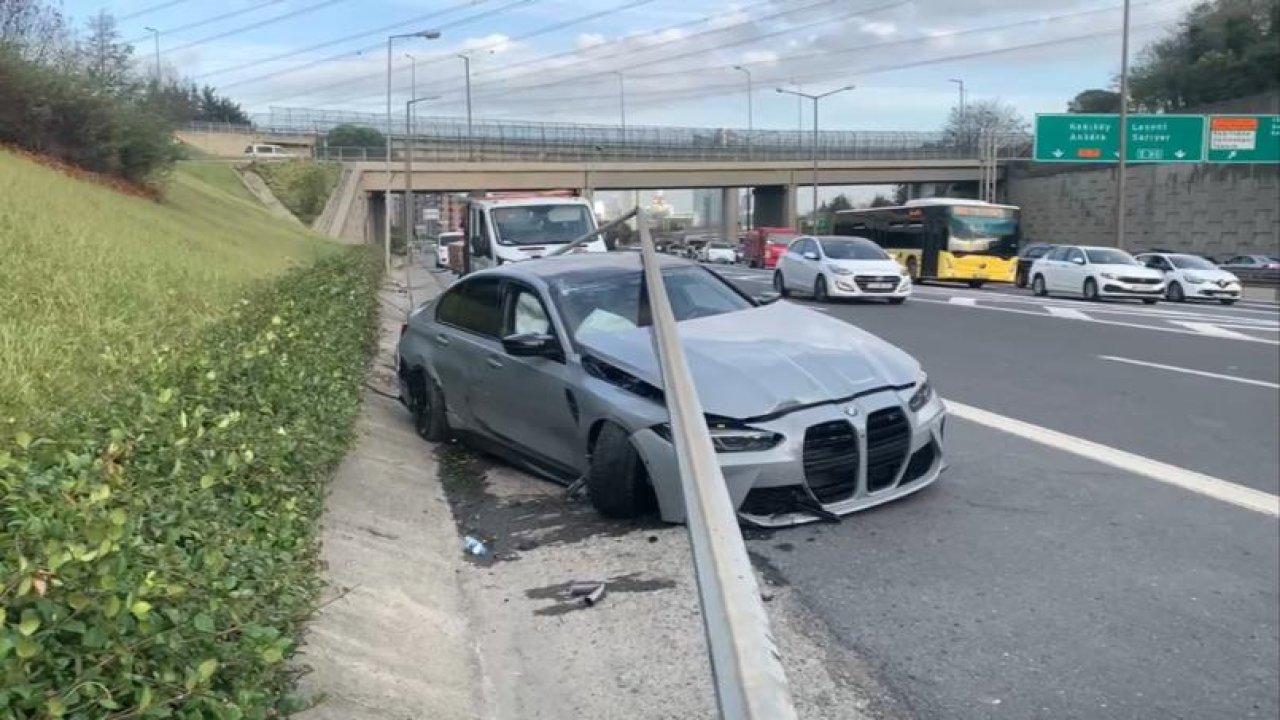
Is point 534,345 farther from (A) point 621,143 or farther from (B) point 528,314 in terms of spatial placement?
(A) point 621,143

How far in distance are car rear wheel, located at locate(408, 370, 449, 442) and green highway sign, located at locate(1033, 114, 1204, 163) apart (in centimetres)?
3726

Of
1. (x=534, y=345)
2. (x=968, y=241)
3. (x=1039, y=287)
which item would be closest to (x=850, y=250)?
(x=1039, y=287)

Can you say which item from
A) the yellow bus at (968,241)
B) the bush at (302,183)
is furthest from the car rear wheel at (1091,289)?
the bush at (302,183)

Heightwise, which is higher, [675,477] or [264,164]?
[264,164]

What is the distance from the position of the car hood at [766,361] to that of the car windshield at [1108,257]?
23.8 m

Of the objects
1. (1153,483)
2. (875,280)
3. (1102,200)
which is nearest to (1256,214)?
(1102,200)

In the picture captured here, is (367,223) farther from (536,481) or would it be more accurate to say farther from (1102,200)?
(536,481)

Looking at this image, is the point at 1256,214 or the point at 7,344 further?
the point at 1256,214

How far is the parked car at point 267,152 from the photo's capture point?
6238cm

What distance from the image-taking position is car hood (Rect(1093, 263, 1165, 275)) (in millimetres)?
27453

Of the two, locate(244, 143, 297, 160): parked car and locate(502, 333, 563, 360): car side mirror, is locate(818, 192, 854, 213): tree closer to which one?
locate(244, 143, 297, 160): parked car

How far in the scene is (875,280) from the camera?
22859 mm

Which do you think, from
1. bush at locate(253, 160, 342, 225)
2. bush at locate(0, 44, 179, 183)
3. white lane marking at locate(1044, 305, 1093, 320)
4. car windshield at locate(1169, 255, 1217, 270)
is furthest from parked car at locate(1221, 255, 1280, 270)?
bush at locate(253, 160, 342, 225)

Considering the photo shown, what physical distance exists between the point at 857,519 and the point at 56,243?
6063 millimetres
